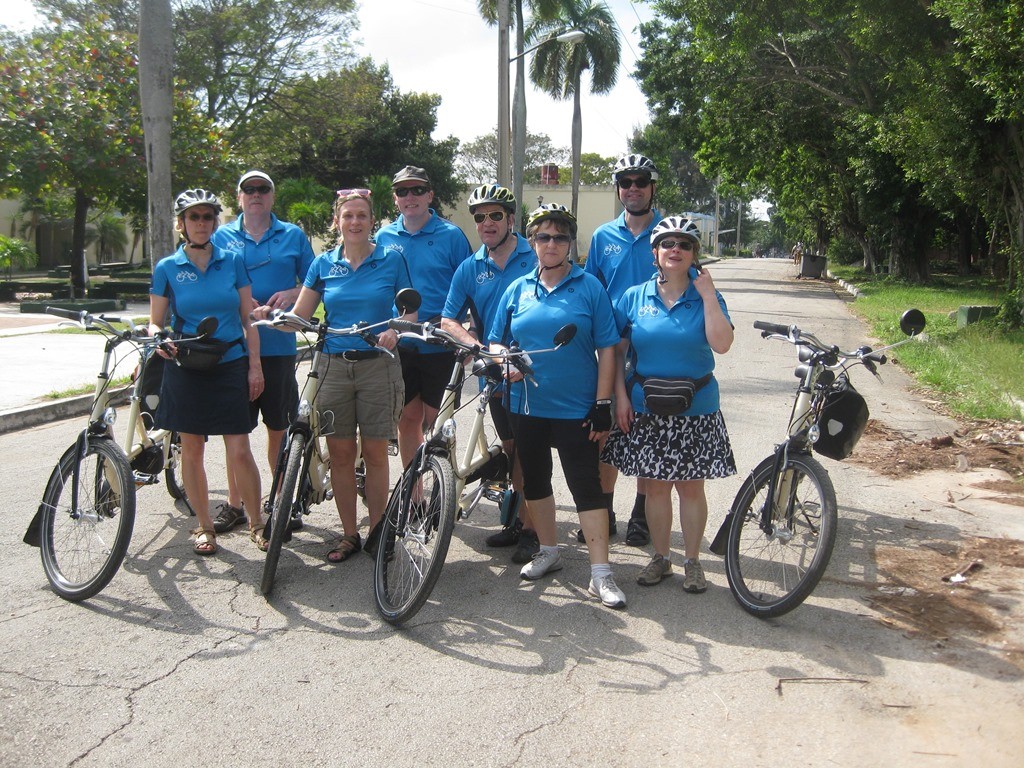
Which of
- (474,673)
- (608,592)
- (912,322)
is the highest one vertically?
(912,322)

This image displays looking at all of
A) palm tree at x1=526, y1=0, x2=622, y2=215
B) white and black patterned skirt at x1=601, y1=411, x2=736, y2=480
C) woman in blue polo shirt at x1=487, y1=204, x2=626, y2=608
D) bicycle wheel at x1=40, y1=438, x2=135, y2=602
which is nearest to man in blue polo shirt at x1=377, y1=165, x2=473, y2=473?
woman in blue polo shirt at x1=487, y1=204, x2=626, y2=608

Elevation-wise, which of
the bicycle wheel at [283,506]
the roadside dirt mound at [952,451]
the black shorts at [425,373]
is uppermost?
the black shorts at [425,373]

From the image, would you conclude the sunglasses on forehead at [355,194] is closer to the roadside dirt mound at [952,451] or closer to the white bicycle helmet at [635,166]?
the white bicycle helmet at [635,166]

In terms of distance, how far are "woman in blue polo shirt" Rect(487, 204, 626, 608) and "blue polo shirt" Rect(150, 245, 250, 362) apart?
5.28 feet

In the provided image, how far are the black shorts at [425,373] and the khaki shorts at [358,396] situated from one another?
59 cm

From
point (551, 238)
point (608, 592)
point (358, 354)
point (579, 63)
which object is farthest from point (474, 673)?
point (579, 63)

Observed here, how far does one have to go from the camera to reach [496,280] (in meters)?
5.65

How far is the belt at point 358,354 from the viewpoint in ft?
17.3

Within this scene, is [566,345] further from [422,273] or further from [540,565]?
[422,273]

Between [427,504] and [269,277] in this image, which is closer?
[427,504]

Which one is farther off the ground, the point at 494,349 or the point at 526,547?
the point at 494,349

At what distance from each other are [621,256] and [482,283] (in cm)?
84

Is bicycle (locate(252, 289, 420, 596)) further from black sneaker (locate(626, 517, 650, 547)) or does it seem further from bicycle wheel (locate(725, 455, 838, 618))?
bicycle wheel (locate(725, 455, 838, 618))

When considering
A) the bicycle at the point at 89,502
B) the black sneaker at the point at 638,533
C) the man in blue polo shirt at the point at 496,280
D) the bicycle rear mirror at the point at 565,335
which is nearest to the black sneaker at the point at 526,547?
the man in blue polo shirt at the point at 496,280
